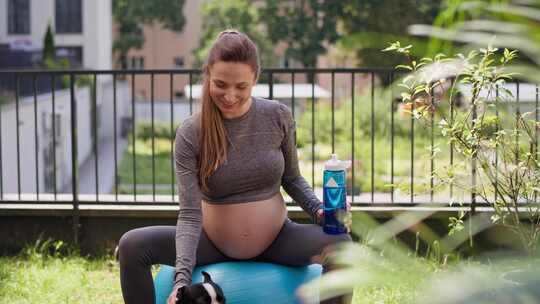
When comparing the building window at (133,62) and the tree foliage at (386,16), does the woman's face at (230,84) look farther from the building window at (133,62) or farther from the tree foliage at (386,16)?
the building window at (133,62)

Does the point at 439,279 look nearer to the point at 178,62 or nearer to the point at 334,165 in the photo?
the point at 334,165

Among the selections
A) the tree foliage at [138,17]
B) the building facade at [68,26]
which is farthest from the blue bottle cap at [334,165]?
the tree foliage at [138,17]

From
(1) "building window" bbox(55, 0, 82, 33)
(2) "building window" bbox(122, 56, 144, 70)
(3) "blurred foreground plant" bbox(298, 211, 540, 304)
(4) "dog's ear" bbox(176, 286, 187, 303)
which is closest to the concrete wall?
(4) "dog's ear" bbox(176, 286, 187, 303)

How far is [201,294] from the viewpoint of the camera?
3.00 m

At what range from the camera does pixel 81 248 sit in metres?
6.25

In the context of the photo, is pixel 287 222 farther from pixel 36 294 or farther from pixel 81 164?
pixel 81 164

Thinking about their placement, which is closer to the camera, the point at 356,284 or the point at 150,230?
the point at 356,284

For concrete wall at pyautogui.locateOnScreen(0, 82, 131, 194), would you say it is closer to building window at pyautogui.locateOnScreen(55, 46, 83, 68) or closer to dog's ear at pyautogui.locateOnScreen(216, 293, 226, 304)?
building window at pyautogui.locateOnScreen(55, 46, 83, 68)

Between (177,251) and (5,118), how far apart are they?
582 inches

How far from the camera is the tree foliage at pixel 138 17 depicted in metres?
54.6

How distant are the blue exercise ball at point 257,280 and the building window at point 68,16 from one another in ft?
133

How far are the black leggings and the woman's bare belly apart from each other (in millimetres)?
45

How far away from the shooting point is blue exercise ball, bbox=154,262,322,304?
11.3 ft

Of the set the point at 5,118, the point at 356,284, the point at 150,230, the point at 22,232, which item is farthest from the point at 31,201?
the point at 5,118
